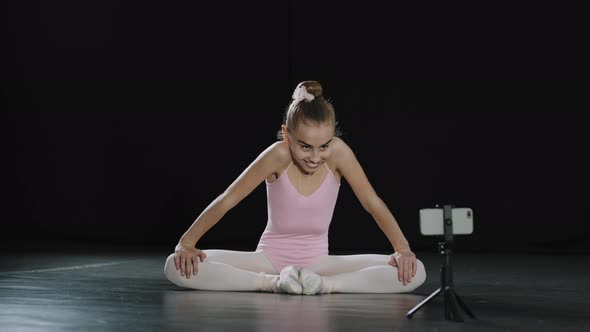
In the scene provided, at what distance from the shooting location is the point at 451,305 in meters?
2.66

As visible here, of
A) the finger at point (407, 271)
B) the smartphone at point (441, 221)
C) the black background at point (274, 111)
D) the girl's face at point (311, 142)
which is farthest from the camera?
the black background at point (274, 111)

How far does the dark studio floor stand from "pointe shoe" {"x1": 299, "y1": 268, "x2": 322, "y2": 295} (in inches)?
1.5

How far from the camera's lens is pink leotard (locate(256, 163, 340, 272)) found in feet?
11.6

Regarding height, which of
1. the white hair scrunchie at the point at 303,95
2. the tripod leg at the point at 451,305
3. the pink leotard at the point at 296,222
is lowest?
the tripod leg at the point at 451,305

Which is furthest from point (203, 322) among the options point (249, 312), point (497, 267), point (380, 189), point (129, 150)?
point (129, 150)

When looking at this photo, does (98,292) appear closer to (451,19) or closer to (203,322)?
(203,322)

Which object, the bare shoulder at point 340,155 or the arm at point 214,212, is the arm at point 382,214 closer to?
the bare shoulder at point 340,155

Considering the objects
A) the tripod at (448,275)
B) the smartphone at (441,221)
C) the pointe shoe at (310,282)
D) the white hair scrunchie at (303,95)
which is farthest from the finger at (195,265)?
the smartphone at (441,221)

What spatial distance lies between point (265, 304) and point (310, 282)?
0.29 meters

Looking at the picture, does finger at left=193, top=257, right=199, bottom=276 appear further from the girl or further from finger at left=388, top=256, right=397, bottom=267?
Answer: finger at left=388, top=256, right=397, bottom=267

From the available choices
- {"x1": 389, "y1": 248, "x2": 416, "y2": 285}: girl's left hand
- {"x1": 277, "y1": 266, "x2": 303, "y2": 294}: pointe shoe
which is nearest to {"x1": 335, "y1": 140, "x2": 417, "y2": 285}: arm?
{"x1": 389, "y1": 248, "x2": 416, "y2": 285}: girl's left hand

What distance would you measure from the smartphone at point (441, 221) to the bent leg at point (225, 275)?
3.09 ft

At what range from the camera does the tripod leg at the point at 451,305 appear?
265cm

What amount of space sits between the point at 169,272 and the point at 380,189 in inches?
97.0
